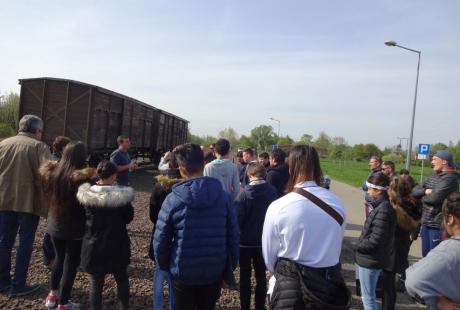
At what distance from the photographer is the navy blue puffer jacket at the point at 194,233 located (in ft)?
8.79

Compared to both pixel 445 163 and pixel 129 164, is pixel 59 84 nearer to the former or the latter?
pixel 129 164

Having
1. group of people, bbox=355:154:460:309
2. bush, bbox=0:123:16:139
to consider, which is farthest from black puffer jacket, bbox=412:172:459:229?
bush, bbox=0:123:16:139

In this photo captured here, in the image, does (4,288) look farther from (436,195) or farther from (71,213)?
(436,195)

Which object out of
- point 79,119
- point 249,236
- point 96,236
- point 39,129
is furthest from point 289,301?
point 79,119

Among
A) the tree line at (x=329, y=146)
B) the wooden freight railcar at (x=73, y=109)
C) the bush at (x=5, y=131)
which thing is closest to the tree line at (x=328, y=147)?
the tree line at (x=329, y=146)

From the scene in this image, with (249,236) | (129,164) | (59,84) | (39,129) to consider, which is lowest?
(249,236)

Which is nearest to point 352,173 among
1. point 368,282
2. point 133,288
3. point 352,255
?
point 352,255

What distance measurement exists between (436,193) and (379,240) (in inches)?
78.9

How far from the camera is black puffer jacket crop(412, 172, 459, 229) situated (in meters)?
4.98

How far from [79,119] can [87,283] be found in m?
8.71

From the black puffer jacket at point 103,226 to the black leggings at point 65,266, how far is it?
31cm

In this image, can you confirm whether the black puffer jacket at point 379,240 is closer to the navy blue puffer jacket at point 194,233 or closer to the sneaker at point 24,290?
the navy blue puffer jacket at point 194,233

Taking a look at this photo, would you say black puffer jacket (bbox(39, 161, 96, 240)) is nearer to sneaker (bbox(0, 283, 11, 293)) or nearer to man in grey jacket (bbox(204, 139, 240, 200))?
sneaker (bbox(0, 283, 11, 293))

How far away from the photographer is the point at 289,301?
2.29 meters
